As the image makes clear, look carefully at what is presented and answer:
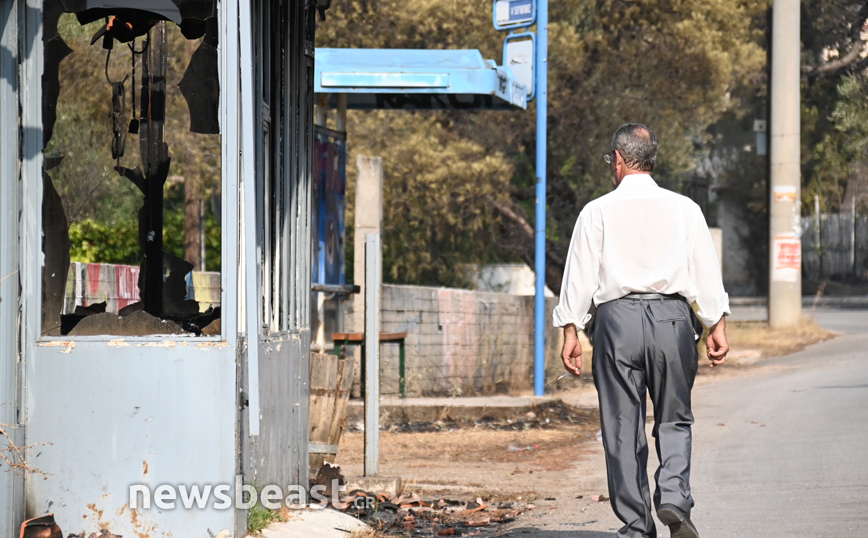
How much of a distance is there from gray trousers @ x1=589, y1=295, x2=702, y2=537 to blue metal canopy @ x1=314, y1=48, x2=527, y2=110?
6.67 meters

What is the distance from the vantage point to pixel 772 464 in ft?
26.6

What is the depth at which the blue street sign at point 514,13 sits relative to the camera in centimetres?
1254

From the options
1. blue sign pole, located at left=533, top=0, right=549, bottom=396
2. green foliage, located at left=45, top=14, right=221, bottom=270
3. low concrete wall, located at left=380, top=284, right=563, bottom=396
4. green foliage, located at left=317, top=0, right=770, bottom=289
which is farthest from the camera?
green foliage, located at left=317, top=0, right=770, bottom=289

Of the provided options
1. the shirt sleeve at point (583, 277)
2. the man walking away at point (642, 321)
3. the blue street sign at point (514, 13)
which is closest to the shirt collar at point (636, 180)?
the man walking away at point (642, 321)

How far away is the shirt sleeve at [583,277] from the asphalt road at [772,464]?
1.52 m

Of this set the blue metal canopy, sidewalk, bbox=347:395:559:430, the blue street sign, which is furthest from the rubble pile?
the blue street sign

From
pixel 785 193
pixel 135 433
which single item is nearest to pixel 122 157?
pixel 135 433

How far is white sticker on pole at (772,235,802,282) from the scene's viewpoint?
2047cm

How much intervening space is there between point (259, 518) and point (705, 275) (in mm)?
2313

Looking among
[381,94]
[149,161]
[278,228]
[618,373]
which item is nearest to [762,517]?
[618,373]

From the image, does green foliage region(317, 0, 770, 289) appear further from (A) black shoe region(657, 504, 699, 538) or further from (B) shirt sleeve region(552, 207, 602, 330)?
(A) black shoe region(657, 504, 699, 538)

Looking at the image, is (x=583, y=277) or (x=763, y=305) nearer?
(x=583, y=277)

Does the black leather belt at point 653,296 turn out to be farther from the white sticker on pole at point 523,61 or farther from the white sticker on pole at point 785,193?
the white sticker on pole at point 785,193

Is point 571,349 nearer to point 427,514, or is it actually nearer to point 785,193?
point 427,514
